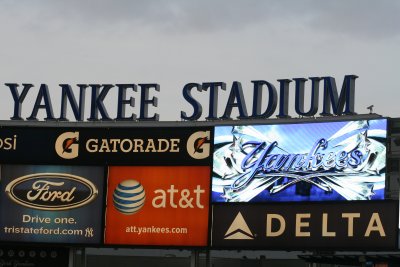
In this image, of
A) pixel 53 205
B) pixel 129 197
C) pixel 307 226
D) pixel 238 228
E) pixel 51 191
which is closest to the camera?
pixel 307 226

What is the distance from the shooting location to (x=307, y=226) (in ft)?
164

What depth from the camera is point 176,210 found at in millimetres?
52062

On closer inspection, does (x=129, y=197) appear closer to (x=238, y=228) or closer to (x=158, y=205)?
(x=158, y=205)

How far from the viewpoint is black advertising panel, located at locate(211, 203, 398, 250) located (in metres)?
48.5

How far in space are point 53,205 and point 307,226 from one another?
11811 millimetres

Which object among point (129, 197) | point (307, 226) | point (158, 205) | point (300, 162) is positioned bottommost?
point (307, 226)

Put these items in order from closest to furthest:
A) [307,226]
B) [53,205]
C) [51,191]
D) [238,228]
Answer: [307,226] → [238,228] → [53,205] → [51,191]

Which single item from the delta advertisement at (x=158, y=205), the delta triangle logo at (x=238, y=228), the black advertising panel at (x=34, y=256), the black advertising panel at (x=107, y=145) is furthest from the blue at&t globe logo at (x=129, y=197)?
the delta triangle logo at (x=238, y=228)

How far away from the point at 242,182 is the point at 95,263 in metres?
17.8

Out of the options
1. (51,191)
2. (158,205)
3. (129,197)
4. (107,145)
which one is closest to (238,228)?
(158,205)

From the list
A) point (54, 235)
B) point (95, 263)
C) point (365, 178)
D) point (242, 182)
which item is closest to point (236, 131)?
point (242, 182)

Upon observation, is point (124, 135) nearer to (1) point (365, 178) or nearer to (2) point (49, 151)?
(2) point (49, 151)

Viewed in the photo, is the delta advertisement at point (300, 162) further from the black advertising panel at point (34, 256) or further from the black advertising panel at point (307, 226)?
the black advertising panel at point (34, 256)

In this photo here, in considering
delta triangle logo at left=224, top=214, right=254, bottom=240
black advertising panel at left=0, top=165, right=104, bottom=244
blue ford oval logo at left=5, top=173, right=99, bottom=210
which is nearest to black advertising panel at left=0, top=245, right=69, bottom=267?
black advertising panel at left=0, top=165, right=104, bottom=244
